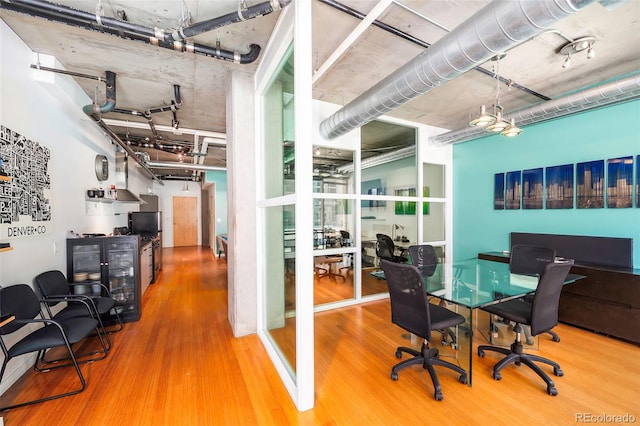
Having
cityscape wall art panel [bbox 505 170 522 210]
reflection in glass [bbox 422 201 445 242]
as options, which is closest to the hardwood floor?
cityscape wall art panel [bbox 505 170 522 210]

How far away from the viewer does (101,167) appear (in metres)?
4.01

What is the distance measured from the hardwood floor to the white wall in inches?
30.6

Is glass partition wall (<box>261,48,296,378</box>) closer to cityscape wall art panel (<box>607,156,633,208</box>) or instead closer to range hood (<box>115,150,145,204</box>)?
range hood (<box>115,150,145,204</box>)

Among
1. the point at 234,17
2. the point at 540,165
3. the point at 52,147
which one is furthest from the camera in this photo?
the point at 540,165

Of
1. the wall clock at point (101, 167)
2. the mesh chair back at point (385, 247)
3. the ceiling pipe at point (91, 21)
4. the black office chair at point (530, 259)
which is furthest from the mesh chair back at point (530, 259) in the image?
the wall clock at point (101, 167)

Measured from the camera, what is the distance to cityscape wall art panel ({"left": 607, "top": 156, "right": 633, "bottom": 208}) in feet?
10.1

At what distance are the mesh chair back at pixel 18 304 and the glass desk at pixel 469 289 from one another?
3230 millimetres

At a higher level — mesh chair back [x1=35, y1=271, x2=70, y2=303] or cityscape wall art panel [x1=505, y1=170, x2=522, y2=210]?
cityscape wall art panel [x1=505, y1=170, x2=522, y2=210]

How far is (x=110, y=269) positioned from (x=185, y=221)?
7.80 meters

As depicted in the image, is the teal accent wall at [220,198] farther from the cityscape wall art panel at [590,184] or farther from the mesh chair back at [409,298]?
the cityscape wall art panel at [590,184]

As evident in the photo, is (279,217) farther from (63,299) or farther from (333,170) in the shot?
(63,299)

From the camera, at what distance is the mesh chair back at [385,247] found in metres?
4.68

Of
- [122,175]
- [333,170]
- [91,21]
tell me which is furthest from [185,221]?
[91,21]

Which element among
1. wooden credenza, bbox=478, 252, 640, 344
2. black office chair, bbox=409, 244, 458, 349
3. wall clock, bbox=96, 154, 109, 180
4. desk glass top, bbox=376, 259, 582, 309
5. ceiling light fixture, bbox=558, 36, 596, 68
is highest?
ceiling light fixture, bbox=558, 36, 596, 68
